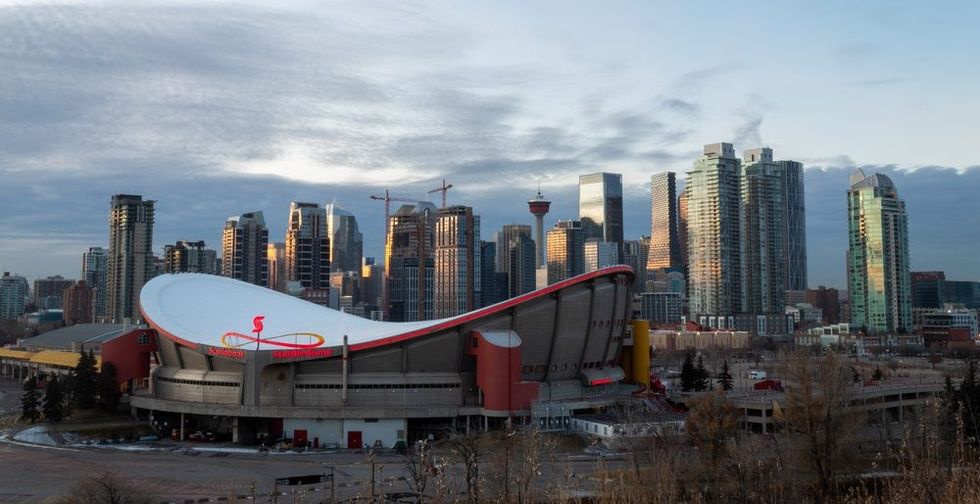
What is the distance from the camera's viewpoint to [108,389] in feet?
207

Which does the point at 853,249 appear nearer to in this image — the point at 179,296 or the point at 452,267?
the point at 452,267

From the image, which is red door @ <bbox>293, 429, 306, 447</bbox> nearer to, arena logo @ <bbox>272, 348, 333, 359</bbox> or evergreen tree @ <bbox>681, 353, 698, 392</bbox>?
arena logo @ <bbox>272, 348, 333, 359</bbox>

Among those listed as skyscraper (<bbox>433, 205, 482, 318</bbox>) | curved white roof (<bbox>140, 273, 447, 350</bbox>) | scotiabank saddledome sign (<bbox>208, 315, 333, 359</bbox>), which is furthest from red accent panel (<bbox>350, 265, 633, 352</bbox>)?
skyscraper (<bbox>433, 205, 482, 318</bbox>)

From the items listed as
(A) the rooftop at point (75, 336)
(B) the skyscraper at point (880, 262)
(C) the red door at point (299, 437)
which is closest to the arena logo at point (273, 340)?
(C) the red door at point (299, 437)

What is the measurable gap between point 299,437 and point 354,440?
3.57 metres

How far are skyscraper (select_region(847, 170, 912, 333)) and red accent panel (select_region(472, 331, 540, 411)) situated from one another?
486 feet

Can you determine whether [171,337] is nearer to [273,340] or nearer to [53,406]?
[273,340]

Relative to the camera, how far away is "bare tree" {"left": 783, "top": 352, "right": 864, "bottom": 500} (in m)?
34.2

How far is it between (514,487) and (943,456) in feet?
70.8

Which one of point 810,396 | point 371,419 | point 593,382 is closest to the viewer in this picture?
point 810,396

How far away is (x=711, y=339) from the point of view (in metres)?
164

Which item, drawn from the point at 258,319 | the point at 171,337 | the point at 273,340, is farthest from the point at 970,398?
the point at 171,337

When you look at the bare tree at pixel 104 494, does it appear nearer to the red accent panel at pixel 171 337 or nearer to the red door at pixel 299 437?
the red door at pixel 299 437

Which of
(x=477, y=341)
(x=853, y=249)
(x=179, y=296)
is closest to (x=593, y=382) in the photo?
(x=477, y=341)
